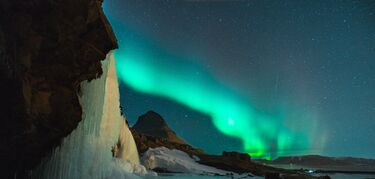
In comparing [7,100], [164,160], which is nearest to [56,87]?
[7,100]

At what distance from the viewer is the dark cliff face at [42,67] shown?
13.7m

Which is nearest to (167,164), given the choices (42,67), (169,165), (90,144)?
(169,165)

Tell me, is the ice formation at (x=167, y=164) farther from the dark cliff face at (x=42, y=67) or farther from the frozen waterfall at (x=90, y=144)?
the dark cliff face at (x=42, y=67)

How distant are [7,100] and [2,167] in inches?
148

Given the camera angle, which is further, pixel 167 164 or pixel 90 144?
pixel 167 164

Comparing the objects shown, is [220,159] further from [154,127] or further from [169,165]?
[154,127]

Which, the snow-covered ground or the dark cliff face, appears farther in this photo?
the snow-covered ground

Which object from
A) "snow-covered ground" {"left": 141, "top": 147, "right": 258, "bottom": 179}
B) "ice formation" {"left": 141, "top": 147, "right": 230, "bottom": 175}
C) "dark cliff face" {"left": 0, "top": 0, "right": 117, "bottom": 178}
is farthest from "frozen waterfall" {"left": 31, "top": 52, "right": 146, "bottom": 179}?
"ice formation" {"left": 141, "top": 147, "right": 230, "bottom": 175}

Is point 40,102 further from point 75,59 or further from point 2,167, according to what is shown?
point 2,167

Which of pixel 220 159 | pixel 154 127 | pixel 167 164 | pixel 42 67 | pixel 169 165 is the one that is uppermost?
pixel 154 127

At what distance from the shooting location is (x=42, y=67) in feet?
48.5

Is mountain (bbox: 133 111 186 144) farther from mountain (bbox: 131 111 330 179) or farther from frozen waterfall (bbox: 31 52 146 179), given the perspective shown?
frozen waterfall (bbox: 31 52 146 179)

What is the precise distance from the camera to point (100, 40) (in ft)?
52.3

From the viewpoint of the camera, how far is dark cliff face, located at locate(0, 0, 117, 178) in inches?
539
